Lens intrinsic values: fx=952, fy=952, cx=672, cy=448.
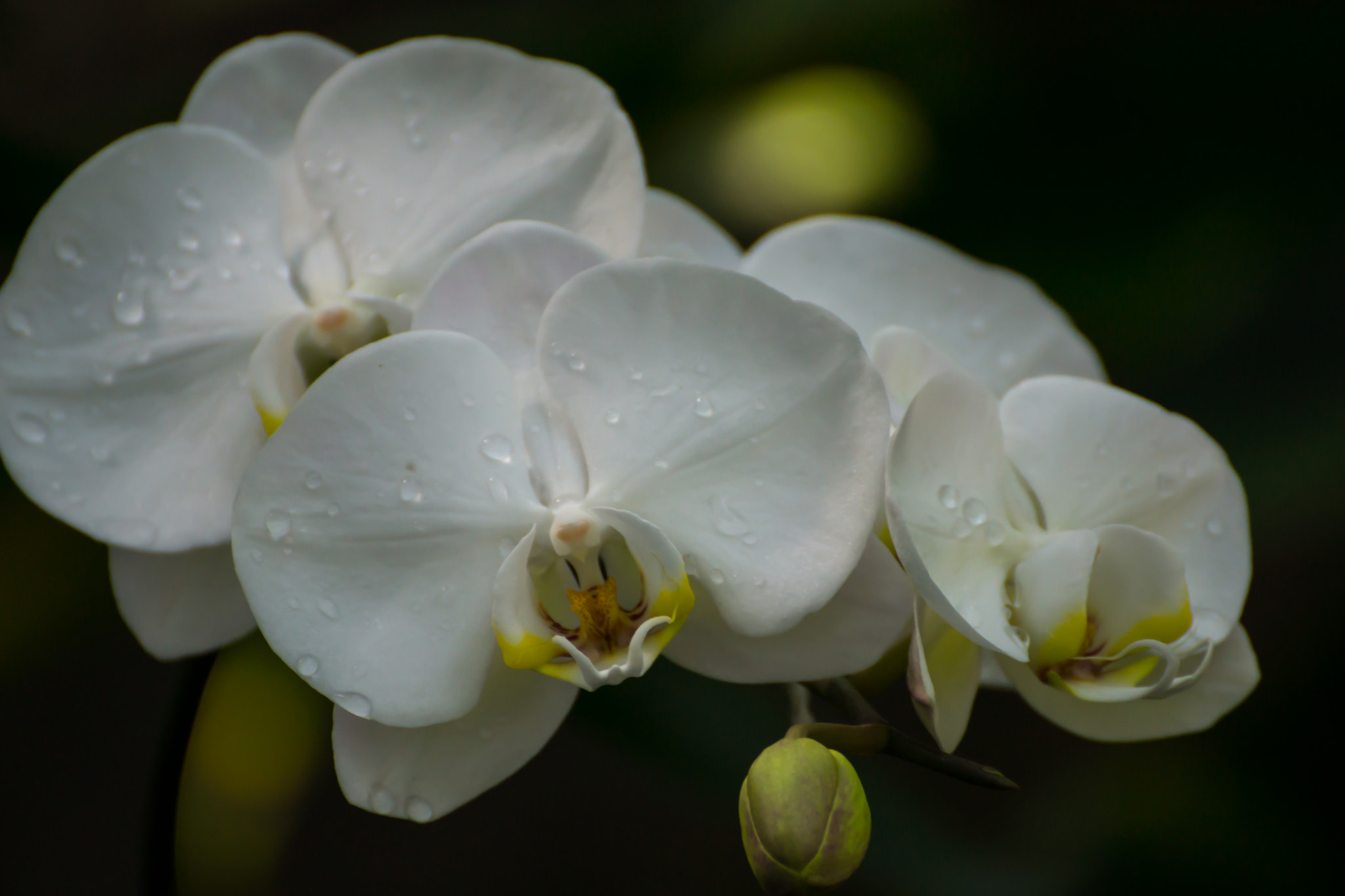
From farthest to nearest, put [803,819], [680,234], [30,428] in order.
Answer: [680,234] < [30,428] < [803,819]

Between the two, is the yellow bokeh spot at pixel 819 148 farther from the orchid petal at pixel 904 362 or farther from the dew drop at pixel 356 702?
the dew drop at pixel 356 702

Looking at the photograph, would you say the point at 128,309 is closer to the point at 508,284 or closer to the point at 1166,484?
the point at 508,284

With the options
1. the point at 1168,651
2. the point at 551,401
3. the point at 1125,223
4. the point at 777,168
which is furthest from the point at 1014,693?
the point at 551,401

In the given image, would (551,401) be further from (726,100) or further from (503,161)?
(726,100)

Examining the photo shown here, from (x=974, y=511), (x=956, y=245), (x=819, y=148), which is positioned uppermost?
(x=974, y=511)

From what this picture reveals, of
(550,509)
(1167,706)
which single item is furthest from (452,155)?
(1167,706)

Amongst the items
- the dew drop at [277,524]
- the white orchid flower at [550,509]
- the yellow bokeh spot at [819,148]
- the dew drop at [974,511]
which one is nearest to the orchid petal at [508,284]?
the white orchid flower at [550,509]
